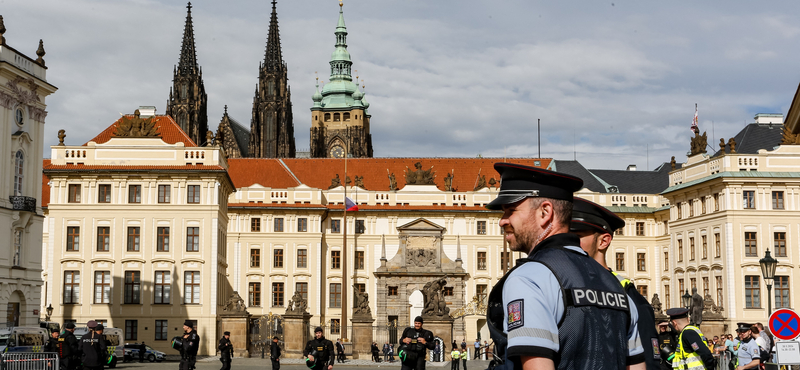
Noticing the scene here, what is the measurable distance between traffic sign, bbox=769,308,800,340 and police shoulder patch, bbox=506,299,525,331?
13.0 metres

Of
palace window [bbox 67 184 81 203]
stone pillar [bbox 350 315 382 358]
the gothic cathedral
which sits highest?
the gothic cathedral

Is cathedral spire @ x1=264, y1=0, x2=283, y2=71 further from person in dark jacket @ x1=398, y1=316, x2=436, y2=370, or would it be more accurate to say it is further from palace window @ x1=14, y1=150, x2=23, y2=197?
person in dark jacket @ x1=398, y1=316, x2=436, y2=370

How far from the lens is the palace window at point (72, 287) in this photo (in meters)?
50.0

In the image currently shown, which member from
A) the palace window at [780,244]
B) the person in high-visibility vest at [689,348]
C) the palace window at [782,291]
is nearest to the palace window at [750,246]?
the palace window at [780,244]

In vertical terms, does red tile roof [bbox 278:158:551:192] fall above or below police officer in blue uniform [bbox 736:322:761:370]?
above

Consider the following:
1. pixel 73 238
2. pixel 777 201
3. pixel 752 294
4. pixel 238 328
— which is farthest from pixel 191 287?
pixel 777 201

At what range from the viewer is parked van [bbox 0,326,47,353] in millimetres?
27609

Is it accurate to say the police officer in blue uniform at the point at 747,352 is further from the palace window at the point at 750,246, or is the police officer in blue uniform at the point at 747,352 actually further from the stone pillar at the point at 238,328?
the palace window at the point at 750,246

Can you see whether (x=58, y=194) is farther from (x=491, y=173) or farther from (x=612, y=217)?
(x=612, y=217)

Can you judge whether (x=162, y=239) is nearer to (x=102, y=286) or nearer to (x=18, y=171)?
(x=102, y=286)

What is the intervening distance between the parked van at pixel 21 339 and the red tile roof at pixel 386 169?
39939mm

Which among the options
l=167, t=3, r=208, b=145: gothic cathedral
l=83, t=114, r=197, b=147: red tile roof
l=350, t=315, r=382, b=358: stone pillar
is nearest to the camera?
l=350, t=315, r=382, b=358: stone pillar

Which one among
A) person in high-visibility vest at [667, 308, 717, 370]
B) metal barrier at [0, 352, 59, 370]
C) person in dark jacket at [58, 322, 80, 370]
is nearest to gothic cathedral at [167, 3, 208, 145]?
metal barrier at [0, 352, 59, 370]

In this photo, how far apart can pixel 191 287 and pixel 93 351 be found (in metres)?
34.4
